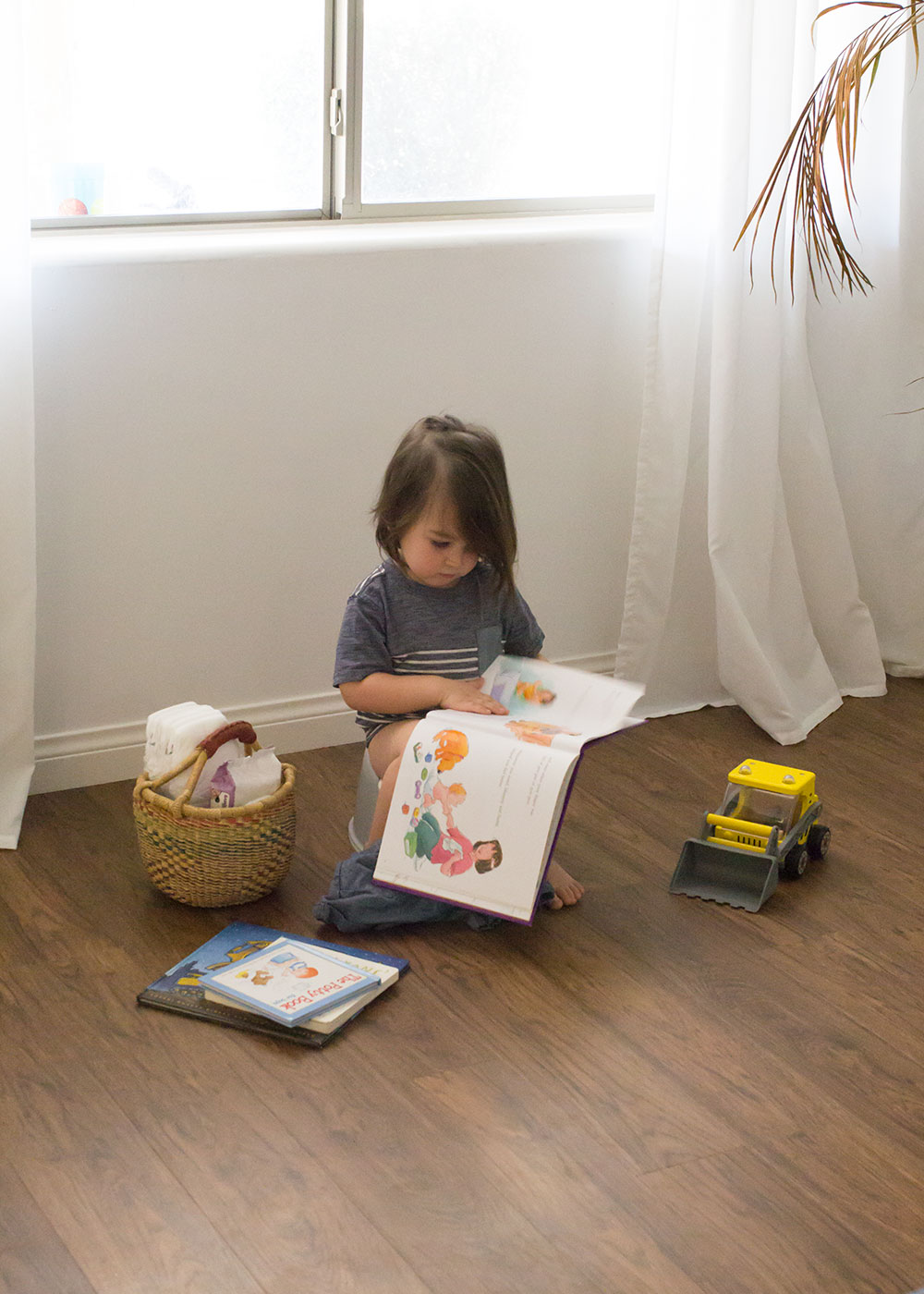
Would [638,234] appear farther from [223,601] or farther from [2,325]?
[2,325]

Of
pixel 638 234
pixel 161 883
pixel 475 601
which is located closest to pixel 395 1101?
pixel 161 883

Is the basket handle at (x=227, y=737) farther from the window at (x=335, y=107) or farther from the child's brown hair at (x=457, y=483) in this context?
the window at (x=335, y=107)

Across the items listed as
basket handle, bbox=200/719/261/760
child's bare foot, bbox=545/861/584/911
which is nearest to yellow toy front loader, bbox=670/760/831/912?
child's bare foot, bbox=545/861/584/911

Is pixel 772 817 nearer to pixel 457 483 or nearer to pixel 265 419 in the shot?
pixel 457 483

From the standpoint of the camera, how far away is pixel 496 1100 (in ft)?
5.15

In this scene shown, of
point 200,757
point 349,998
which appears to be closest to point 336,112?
point 200,757

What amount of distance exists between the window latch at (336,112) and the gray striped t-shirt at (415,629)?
0.78 meters

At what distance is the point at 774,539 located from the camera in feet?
8.66

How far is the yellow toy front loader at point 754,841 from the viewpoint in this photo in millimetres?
2033

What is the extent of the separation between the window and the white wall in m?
0.07

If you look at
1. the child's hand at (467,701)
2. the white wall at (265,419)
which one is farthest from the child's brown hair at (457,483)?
the white wall at (265,419)

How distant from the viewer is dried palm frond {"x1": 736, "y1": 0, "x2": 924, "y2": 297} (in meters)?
2.08

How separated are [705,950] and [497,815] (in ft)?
1.12

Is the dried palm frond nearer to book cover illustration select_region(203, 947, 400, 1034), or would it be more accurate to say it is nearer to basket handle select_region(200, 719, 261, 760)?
basket handle select_region(200, 719, 261, 760)
